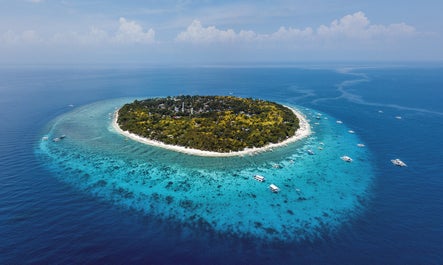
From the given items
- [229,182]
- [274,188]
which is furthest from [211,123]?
[274,188]

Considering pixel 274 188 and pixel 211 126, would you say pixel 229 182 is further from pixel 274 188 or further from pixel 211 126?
pixel 211 126

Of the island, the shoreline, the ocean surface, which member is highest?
the island

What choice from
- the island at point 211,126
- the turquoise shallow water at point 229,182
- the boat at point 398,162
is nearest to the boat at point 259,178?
the turquoise shallow water at point 229,182

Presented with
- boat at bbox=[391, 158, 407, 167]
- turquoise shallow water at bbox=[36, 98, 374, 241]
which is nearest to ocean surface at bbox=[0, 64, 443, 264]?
turquoise shallow water at bbox=[36, 98, 374, 241]

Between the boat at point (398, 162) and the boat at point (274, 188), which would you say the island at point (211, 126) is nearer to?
the boat at point (274, 188)

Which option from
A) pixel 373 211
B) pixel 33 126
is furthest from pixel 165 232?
pixel 33 126

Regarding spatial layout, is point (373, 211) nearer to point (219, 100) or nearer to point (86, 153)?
point (86, 153)

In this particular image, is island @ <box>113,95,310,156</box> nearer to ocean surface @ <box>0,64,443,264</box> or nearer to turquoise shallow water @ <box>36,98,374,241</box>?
turquoise shallow water @ <box>36,98,374,241</box>

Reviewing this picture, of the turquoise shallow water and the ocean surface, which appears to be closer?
the ocean surface
